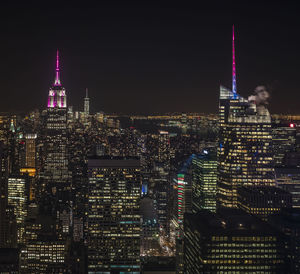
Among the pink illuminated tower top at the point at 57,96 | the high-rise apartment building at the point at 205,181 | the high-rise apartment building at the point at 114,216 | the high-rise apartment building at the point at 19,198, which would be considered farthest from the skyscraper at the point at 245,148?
the pink illuminated tower top at the point at 57,96

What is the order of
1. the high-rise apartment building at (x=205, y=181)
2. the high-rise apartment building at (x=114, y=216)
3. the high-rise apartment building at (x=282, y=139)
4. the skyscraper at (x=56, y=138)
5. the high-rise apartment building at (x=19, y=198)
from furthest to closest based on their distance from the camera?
the skyscraper at (x=56, y=138) → the high-rise apartment building at (x=282, y=139) → the high-rise apartment building at (x=205, y=181) → the high-rise apartment building at (x=19, y=198) → the high-rise apartment building at (x=114, y=216)

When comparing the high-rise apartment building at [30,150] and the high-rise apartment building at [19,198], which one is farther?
the high-rise apartment building at [30,150]

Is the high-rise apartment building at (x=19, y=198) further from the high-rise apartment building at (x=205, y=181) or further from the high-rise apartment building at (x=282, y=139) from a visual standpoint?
the high-rise apartment building at (x=282, y=139)

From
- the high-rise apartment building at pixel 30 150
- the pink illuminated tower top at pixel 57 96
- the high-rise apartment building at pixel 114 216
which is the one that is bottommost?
the high-rise apartment building at pixel 114 216

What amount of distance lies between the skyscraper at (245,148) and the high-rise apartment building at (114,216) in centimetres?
567

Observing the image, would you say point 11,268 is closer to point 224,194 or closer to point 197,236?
point 197,236

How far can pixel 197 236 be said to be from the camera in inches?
568

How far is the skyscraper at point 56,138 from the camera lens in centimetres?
3738

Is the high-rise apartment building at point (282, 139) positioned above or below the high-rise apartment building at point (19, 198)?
above

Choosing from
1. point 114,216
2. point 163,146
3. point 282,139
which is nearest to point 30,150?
point 163,146

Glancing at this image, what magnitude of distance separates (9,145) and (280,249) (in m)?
23.2

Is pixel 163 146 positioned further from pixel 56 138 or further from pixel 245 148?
pixel 245 148

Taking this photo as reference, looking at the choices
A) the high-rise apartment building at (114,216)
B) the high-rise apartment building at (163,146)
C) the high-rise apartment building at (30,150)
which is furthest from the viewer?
the high-rise apartment building at (163,146)

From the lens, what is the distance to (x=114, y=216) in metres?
21.2
